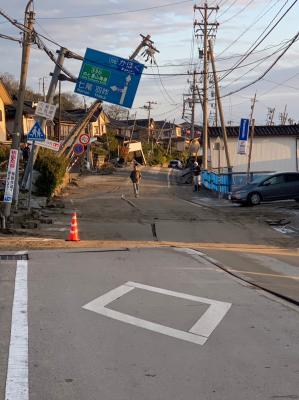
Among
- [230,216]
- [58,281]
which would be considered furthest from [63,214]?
[58,281]

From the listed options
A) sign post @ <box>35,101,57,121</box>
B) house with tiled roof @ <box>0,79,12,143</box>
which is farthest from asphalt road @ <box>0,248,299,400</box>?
house with tiled roof @ <box>0,79,12,143</box>

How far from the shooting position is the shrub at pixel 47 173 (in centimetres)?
2916

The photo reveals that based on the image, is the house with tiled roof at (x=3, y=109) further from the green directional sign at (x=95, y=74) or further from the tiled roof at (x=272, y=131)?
the green directional sign at (x=95, y=74)

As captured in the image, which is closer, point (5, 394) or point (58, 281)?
point (5, 394)

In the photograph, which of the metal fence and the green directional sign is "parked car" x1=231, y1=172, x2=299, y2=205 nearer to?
→ the metal fence

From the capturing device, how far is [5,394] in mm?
4559

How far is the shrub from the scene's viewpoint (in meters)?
29.2

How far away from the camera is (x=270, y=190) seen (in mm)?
28094

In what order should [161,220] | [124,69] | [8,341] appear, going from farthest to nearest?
[124,69] < [161,220] < [8,341]

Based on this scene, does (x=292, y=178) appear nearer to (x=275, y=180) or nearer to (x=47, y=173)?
(x=275, y=180)

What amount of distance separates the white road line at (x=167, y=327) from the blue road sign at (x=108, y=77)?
66.4 feet

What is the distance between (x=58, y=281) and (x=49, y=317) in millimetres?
2438

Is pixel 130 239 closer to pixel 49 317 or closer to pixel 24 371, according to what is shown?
pixel 49 317

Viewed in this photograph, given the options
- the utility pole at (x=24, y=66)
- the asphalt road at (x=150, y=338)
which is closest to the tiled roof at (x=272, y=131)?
the utility pole at (x=24, y=66)
